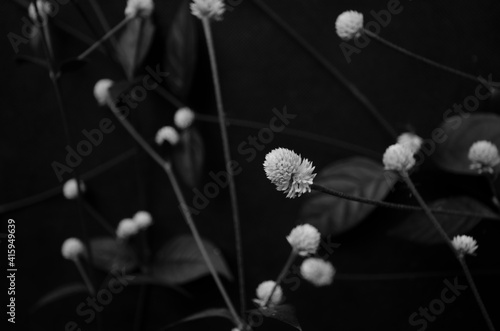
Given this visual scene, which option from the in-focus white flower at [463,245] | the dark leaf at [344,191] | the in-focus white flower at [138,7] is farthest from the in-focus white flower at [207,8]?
the in-focus white flower at [463,245]

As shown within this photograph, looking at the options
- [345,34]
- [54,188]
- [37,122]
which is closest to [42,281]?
[54,188]

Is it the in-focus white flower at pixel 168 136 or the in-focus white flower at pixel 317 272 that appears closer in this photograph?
the in-focus white flower at pixel 317 272

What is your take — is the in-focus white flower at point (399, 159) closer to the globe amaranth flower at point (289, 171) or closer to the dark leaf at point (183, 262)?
the globe amaranth flower at point (289, 171)

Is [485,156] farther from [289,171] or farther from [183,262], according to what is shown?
[183,262]

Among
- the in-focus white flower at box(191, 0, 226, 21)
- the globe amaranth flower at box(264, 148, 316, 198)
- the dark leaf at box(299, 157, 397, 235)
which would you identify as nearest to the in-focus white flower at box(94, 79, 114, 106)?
the in-focus white flower at box(191, 0, 226, 21)

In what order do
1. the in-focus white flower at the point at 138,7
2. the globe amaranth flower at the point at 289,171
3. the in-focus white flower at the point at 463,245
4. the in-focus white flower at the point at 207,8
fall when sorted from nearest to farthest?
the globe amaranth flower at the point at 289,171, the in-focus white flower at the point at 463,245, the in-focus white flower at the point at 207,8, the in-focus white flower at the point at 138,7

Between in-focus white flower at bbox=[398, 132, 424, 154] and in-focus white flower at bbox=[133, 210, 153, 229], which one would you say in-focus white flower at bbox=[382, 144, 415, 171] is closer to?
in-focus white flower at bbox=[398, 132, 424, 154]

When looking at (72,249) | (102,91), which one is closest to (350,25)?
(102,91)
